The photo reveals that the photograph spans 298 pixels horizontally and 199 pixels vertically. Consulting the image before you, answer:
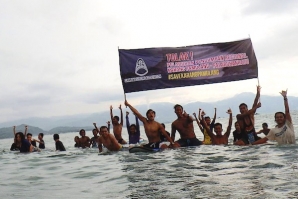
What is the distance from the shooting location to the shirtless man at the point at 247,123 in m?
11.3

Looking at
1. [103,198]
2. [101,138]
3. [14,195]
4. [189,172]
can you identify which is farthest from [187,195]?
[101,138]

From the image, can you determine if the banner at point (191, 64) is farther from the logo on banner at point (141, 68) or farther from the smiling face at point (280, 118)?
the smiling face at point (280, 118)

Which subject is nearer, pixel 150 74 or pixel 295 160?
pixel 295 160

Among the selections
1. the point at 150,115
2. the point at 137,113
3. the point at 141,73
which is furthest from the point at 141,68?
the point at 150,115

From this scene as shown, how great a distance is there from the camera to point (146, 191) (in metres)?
5.32

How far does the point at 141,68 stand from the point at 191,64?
6.23ft

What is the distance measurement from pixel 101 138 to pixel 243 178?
24.7ft

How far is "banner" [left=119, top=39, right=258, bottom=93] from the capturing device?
13.1 m

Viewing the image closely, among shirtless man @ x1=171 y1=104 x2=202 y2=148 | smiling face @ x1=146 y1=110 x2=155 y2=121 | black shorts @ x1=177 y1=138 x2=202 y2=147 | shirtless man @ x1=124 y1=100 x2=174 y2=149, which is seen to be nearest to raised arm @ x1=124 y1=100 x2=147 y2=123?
shirtless man @ x1=124 y1=100 x2=174 y2=149

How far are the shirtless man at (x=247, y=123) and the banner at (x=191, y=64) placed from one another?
1.79 metres

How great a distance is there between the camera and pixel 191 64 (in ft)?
43.8

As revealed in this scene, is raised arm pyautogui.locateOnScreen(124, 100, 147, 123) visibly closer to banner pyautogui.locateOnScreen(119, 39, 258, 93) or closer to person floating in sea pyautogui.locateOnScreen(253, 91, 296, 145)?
banner pyautogui.locateOnScreen(119, 39, 258, 93)

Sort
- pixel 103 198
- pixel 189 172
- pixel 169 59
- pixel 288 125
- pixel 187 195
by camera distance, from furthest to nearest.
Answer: pixel 169 59, pixel 288 125, pixel 189 172, pixel 103 198, pixel 187 195

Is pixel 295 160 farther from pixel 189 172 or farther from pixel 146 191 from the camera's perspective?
pixel 146 191
